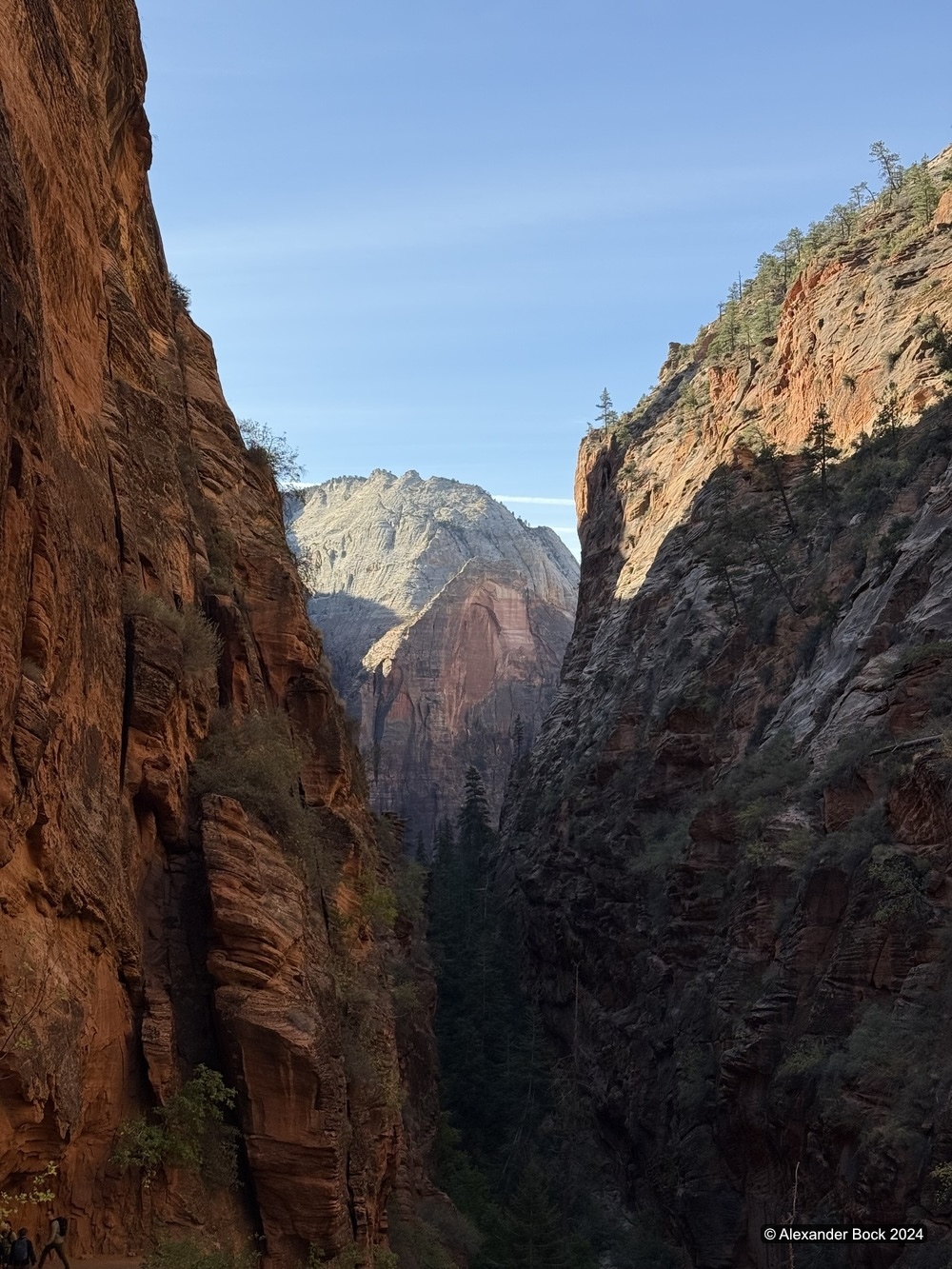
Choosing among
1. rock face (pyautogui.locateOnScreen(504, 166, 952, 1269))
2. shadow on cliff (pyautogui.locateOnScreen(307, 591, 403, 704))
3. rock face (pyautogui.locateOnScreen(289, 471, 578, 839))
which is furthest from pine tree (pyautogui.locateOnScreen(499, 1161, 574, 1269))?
shadow on cliff (pyautogui.locateOnScreen(307, 591, 403, 704))

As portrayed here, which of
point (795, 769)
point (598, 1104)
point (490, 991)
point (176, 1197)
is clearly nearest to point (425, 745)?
point (490, 991)

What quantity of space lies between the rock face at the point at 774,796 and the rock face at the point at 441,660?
50.2 meters

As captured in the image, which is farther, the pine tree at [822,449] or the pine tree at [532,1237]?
the pine tree at [822,449]

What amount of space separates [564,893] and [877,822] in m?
24.7

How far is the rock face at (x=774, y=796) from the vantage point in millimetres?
26609

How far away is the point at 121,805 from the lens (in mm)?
17125

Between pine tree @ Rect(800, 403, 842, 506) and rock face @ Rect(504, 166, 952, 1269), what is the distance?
1.90ft

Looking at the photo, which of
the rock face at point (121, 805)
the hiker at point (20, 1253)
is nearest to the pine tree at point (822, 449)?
the rock face at point (121, 805)

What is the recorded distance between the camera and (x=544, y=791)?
63.7 metres

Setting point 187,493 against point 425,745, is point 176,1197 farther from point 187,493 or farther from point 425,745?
point 425,745

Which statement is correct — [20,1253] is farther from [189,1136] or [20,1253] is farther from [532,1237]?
[532,1237]

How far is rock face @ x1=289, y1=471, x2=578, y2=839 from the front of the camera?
125 metres

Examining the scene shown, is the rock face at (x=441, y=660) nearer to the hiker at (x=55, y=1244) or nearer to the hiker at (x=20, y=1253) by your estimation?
the hiker at (x=55, y=1244)

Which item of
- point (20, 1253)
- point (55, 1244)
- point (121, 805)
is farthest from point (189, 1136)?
point (121, 805)
